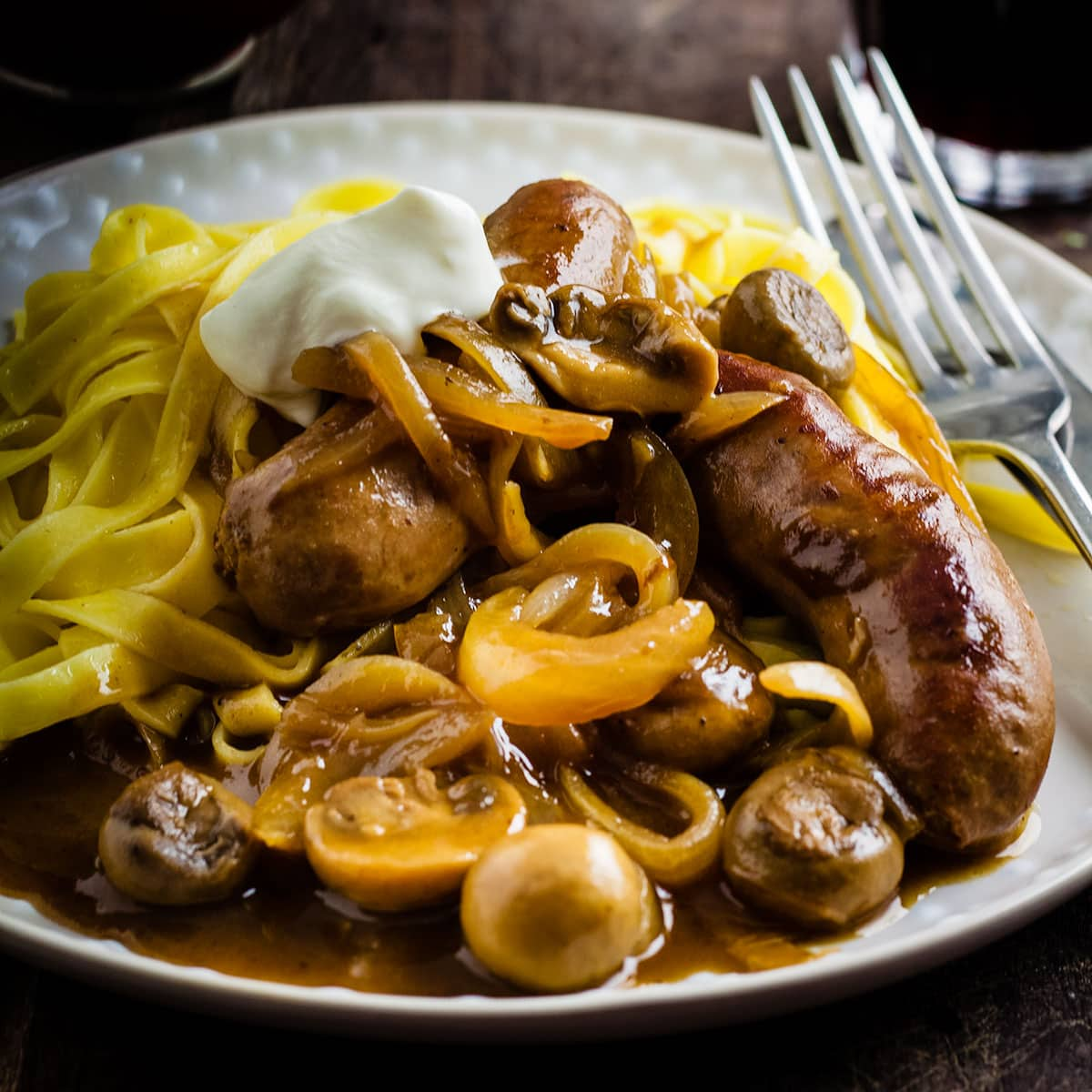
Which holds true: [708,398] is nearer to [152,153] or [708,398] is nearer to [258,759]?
[258,759]

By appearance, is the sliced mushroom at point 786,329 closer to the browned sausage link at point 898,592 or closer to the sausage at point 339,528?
the browned sausage link at point 898,592

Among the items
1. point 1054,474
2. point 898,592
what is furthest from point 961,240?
point 898,592

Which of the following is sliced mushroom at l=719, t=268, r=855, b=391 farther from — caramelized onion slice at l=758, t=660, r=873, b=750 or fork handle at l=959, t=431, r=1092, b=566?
caramelized onion slice at l=758, t=660, r=873, b=750

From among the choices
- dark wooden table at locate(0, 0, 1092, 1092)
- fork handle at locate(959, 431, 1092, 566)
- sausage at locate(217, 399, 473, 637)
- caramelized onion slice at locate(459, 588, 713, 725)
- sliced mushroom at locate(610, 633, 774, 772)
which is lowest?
dark wooden table at locate(0, 0, 1092, 1092)

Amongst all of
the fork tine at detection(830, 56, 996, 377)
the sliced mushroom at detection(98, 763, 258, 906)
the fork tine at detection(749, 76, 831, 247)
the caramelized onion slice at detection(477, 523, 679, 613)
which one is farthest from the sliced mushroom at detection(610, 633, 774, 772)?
the fork tine at detection(749, 76, 831, 247)

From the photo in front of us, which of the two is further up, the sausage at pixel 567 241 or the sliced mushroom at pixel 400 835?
the sausage at pixel 567 241

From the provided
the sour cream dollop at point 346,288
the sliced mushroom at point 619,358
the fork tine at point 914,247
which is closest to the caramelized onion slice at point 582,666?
the sliced mushroom at point 619,358
